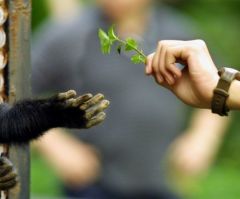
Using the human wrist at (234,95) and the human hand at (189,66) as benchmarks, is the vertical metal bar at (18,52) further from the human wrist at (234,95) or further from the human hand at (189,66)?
the human wrist at (234,95)

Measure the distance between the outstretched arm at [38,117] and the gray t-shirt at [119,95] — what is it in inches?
136

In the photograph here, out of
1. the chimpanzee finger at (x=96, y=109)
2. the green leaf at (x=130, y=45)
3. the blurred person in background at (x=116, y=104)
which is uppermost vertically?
the green leaf at (x=130, y=45)

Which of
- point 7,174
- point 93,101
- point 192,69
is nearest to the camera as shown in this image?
point 192,69

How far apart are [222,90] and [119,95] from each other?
406cm

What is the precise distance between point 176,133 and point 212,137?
0.78 ft

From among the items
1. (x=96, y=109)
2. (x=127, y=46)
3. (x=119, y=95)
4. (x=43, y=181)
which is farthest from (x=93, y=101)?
(x=43, y=181)

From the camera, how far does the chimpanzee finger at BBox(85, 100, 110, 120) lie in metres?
3.73

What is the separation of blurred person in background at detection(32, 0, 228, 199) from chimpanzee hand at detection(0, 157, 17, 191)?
3.61 m

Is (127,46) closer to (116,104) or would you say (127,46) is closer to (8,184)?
(8,184)

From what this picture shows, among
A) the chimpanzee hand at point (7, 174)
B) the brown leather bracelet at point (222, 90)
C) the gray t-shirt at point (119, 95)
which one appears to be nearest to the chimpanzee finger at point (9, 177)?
the chimpanzee hand at point (7, 174)

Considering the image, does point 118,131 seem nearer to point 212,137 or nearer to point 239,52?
point 212,137

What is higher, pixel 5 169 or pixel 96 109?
pixel 96 109

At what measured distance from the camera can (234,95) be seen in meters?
3.53

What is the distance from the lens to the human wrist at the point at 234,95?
3523mm
